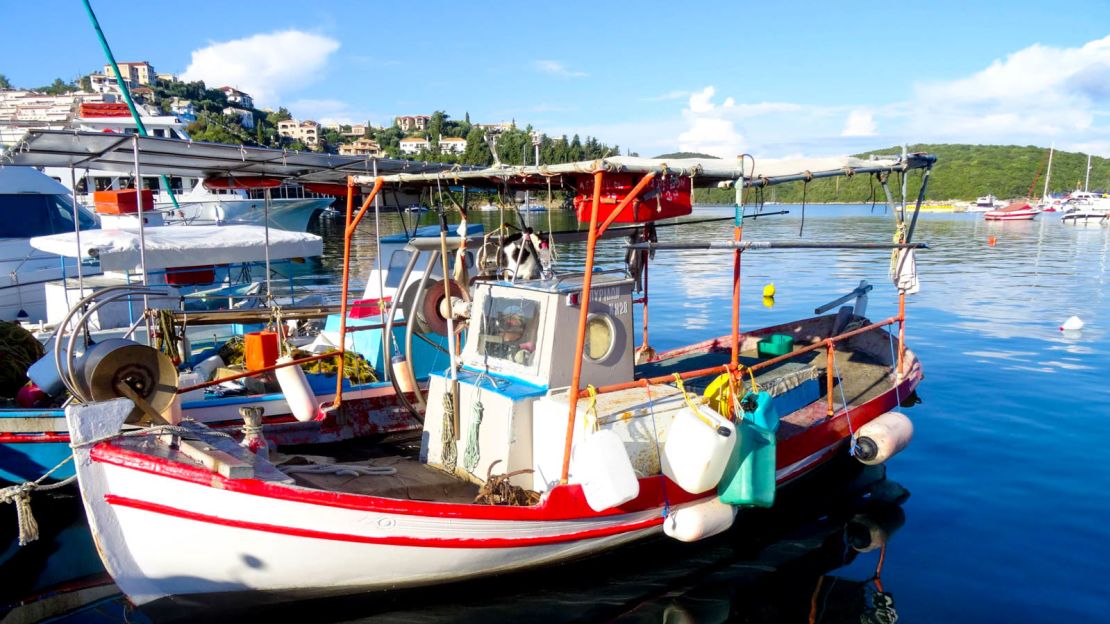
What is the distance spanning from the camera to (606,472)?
6.11m

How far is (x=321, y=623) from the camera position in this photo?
253 inches

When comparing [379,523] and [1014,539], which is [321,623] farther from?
[1014,539]

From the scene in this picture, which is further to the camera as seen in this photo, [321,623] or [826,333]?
[826,333]

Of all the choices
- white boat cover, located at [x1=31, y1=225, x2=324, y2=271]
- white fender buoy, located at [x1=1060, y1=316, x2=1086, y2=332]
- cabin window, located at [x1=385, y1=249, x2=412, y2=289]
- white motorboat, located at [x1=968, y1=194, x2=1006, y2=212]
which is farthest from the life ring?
white motorboat, located at [x1=968, y1=194, x2=1006, y2=212]

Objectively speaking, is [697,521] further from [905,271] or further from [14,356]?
[14,356]

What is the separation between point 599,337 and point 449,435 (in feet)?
6.00

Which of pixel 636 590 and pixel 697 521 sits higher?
pixel 697 521

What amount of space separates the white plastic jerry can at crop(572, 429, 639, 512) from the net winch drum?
3.95m

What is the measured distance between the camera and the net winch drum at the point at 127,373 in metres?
6.39

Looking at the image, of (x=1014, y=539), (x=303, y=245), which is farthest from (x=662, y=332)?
(x=1014, y=539)

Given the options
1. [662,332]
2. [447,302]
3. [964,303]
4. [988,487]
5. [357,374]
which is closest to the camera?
[447,302]

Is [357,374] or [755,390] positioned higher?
[755,390]

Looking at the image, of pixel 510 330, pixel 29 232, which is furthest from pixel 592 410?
pixel 29 232

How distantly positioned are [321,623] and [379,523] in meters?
1.23
